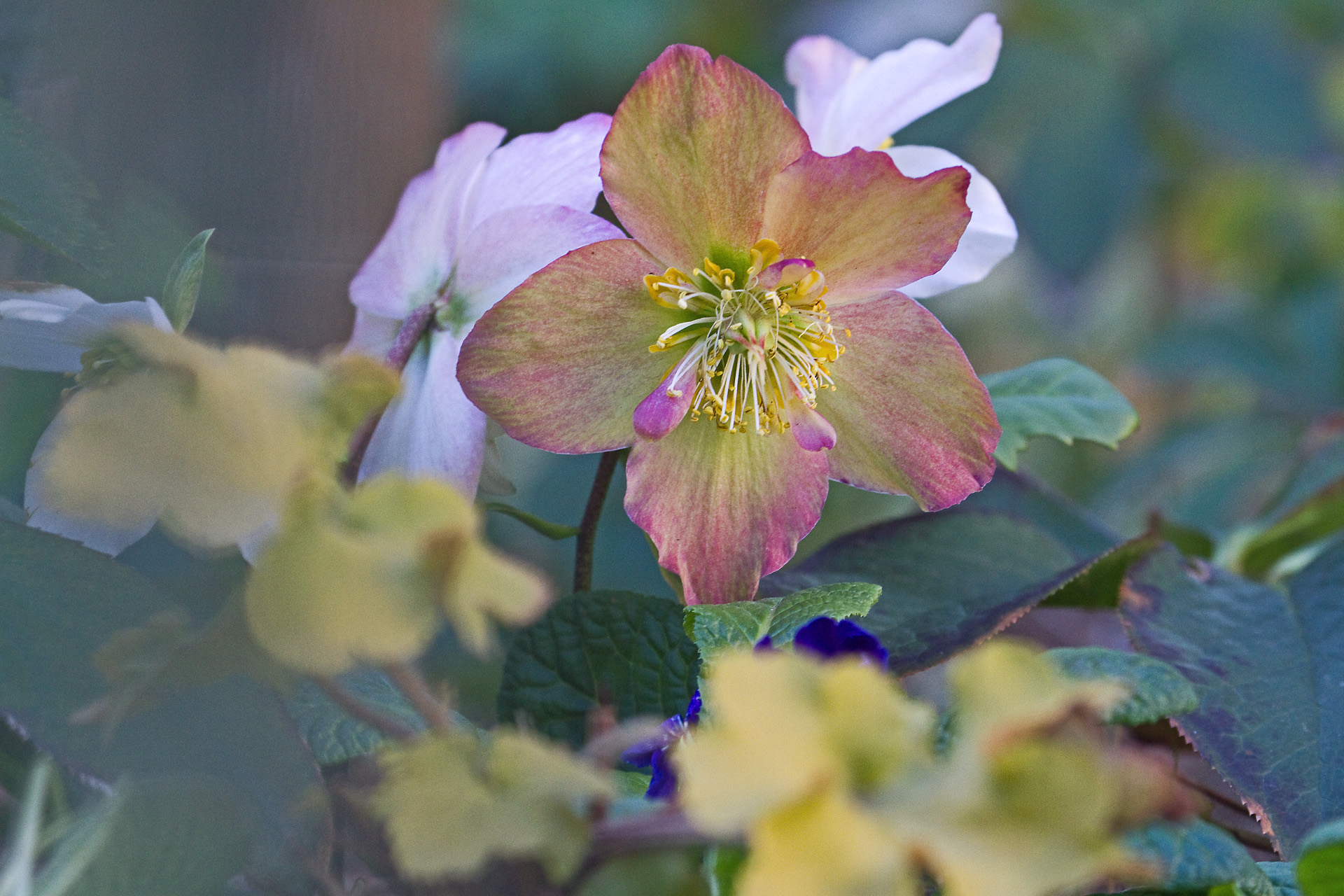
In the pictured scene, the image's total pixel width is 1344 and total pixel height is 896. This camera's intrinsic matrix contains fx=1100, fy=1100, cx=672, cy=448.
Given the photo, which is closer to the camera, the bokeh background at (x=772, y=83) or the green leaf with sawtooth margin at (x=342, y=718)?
the green leaf with sawtooth margin at (x=342, y=718)

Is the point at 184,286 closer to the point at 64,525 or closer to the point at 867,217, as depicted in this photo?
the point at 64,525

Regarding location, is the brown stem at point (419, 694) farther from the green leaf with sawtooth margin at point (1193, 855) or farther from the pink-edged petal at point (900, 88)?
the pink-edged petal at point (900, 88)

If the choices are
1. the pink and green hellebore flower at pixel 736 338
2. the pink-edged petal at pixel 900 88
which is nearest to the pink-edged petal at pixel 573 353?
the pink and green hellebore flower at pixel 736 338

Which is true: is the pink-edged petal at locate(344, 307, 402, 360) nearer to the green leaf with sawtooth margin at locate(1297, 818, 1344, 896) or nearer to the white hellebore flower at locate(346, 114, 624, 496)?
the white hellebore flower at locate(346, 114, 624, 496)

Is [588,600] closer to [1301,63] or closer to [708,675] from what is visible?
[708,675]

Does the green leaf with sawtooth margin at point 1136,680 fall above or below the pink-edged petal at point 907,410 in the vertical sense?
below

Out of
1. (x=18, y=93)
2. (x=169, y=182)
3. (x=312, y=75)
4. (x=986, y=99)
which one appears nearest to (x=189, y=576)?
(x=18, y=93)

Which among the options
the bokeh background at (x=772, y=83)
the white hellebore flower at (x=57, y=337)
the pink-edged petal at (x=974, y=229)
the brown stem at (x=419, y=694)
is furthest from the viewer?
the bokeh background at (x=772, y=83)
